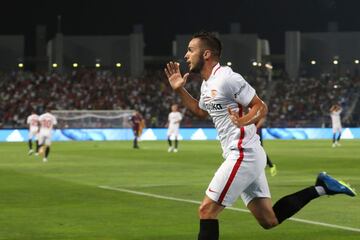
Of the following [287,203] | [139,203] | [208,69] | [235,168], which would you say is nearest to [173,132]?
[139,203]

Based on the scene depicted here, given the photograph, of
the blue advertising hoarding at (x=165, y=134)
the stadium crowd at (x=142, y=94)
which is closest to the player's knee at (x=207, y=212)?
the blue advertising hoarding at (x=165, y=134)

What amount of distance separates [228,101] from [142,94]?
214ft

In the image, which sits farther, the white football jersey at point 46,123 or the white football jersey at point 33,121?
the white football jersey at point 33,121

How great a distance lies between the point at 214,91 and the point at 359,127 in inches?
2273

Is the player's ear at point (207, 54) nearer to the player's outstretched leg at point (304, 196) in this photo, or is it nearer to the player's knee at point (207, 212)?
the player's knee at point (207, 212)

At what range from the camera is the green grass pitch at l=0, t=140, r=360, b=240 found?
1316 centimetres

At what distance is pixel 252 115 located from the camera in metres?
9.20

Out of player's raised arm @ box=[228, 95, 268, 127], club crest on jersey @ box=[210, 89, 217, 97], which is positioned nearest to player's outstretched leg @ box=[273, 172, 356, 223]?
player's raised arm @ box=[228, 95, 268, 127]

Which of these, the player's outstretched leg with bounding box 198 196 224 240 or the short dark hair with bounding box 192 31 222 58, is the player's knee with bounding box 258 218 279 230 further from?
the short dark hair with bounding box 192 31 222 58

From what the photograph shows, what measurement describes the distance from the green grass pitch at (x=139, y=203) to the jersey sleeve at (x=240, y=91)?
357 centimetres

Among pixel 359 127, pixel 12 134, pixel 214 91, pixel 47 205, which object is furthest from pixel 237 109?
pixel 359 127

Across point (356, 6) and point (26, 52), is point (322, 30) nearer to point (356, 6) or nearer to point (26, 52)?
point (356, 6)

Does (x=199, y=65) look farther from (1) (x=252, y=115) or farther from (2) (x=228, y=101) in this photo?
(1) (x=252, y=115)

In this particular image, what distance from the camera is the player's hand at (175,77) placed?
9.80 meters
